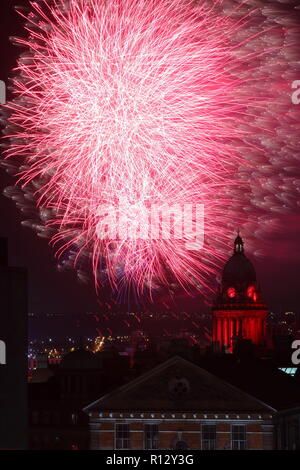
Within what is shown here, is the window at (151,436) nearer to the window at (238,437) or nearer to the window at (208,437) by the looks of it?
the window at (208,437)

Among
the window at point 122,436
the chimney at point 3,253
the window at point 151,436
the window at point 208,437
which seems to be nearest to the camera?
the chimney at point 3,253

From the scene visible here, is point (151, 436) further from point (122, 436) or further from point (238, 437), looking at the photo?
point (238, 437)

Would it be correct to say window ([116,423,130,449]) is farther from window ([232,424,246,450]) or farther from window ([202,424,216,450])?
window ([232,424,246,450])

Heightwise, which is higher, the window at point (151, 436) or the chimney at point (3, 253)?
the chimney at point (3, 253)

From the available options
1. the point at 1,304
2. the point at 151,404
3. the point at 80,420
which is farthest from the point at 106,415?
the point at 1,304

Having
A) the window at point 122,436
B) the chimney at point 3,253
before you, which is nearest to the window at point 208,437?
the window at point 122,436
